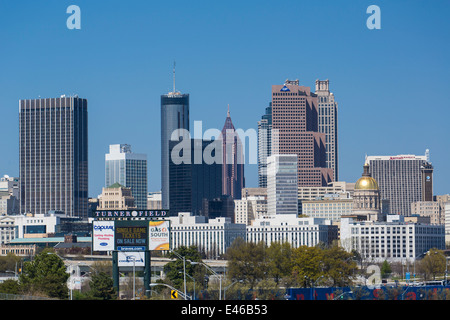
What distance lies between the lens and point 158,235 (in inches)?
5394

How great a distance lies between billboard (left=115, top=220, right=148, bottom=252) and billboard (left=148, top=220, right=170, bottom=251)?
0.74 metres

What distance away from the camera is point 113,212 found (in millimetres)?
142875

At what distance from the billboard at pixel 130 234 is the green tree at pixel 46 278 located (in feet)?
26.2

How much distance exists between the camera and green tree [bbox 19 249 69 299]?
4660 inches

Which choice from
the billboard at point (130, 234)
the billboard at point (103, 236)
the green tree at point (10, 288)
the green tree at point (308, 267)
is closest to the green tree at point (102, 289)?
the green tree at point (10, 288)

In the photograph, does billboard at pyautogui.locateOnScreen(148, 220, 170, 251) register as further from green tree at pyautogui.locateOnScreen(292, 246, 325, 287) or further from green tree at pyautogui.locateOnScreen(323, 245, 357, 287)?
green tree at pyautogui.locateOnScreen(323, 245, 357, 287)

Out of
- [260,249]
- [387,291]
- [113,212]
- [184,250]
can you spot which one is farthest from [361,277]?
[387,291]

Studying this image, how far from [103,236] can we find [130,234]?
11.1ft

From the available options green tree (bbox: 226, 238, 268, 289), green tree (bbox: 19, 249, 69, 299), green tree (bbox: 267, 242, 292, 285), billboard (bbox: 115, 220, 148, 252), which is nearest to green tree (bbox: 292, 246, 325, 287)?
green tree (bbox: 267, 242, 292, 285)

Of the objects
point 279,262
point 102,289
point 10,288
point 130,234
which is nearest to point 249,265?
point 279,262

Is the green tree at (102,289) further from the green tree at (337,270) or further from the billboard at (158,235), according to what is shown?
the green tree at (337,270)

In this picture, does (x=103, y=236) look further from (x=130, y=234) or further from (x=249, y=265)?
(x=249, y=265)
